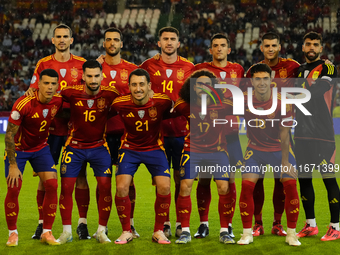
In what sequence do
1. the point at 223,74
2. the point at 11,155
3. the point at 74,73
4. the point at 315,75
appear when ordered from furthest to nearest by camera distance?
the point at 74,73
the point at 223,74
the point at 315,75
the point at 11,155

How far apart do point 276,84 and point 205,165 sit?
4.40 ft

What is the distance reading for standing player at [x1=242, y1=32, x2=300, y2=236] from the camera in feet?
17.1

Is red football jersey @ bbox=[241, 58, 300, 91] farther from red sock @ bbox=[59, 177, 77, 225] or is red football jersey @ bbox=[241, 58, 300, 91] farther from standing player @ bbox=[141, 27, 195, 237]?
red sock @ bbox=[59, 177, 77, 225]

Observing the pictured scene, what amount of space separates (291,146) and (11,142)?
3.04m

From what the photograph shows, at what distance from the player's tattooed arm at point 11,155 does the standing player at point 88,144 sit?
476 millimetres

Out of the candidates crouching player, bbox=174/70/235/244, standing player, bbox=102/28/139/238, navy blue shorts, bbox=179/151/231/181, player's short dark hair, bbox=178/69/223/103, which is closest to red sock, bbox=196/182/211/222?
crouching player, bbox=174/70/235/244

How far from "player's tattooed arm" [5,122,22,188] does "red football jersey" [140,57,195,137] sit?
1.75 meters

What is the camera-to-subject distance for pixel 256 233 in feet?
16.9

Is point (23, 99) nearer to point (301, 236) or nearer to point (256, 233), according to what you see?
point (256, 233)

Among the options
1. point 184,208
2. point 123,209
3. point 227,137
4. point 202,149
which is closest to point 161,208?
point 184,208

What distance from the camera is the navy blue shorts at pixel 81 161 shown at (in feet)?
15.9

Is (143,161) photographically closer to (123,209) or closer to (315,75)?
(123,209)

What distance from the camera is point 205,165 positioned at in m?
4.81

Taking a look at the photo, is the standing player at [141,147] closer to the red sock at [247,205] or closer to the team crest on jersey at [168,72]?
the team crest on jersey at [168,72]
